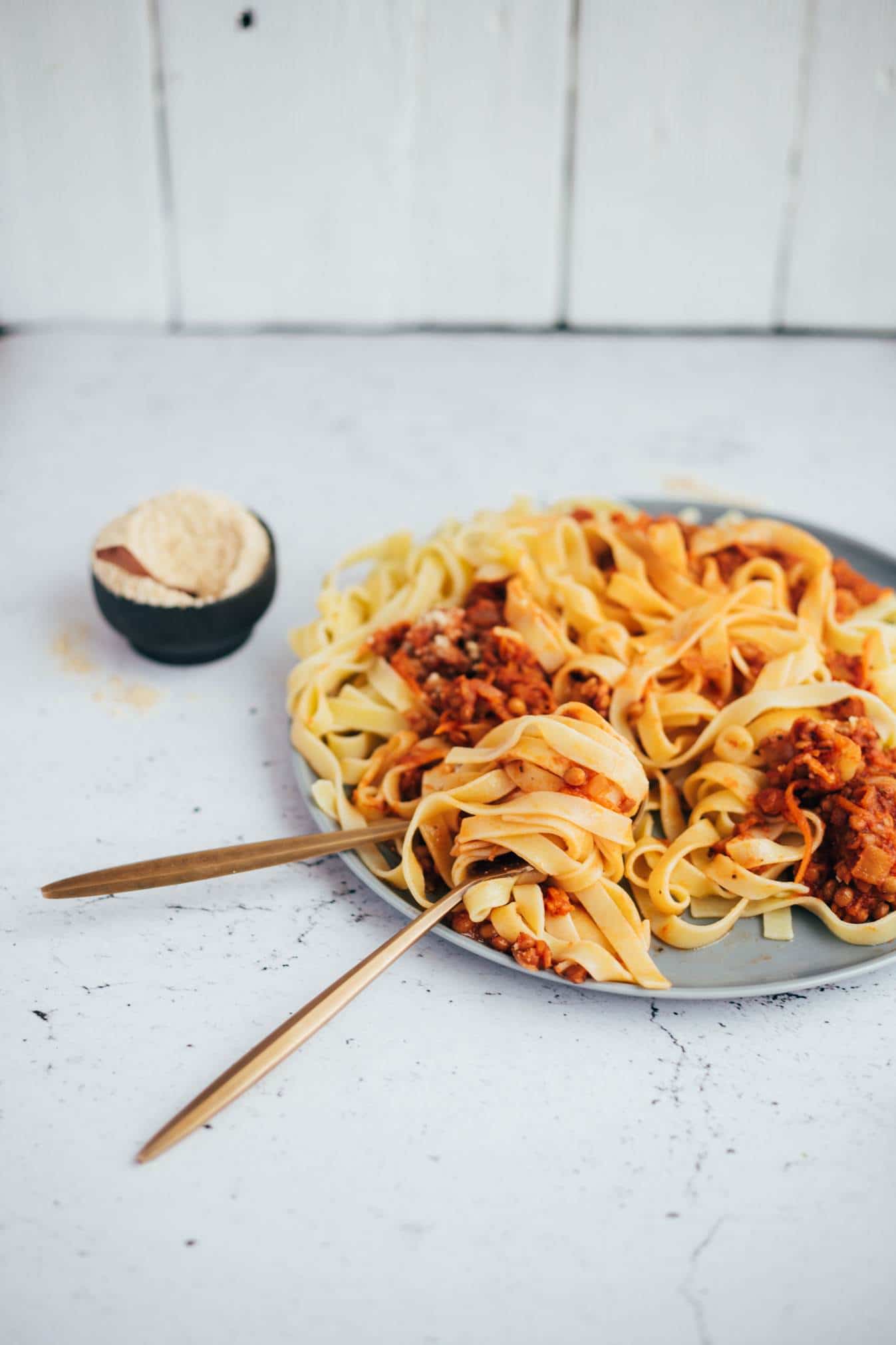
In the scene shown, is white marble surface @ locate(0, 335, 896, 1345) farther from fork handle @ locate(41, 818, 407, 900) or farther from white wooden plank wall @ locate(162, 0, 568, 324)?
white wooden plank wall @ locate(162, 0, 568, 324)

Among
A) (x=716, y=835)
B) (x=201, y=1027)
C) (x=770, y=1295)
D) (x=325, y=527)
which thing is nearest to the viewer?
(x=770, y=1295)

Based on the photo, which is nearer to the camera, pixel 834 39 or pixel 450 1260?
pixel 450 1260

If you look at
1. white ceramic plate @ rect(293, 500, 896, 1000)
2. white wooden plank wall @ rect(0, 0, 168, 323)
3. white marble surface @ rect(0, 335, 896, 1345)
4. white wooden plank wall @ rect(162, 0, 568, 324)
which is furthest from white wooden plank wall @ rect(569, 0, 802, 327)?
white ceramic plate @ rect(293, 500, 896, 1000)

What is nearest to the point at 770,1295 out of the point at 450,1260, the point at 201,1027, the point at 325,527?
the point at 450,1260

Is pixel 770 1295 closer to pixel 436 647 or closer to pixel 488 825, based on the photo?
pixel 488 825

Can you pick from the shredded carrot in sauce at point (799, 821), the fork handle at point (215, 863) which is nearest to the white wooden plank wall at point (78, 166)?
the fork handle at point (215, 863)

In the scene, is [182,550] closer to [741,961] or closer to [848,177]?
[741,961]

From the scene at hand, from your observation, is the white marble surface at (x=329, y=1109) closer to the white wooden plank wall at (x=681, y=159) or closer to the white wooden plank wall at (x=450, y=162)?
the white wooden plank wall at (x=450, y=162)
